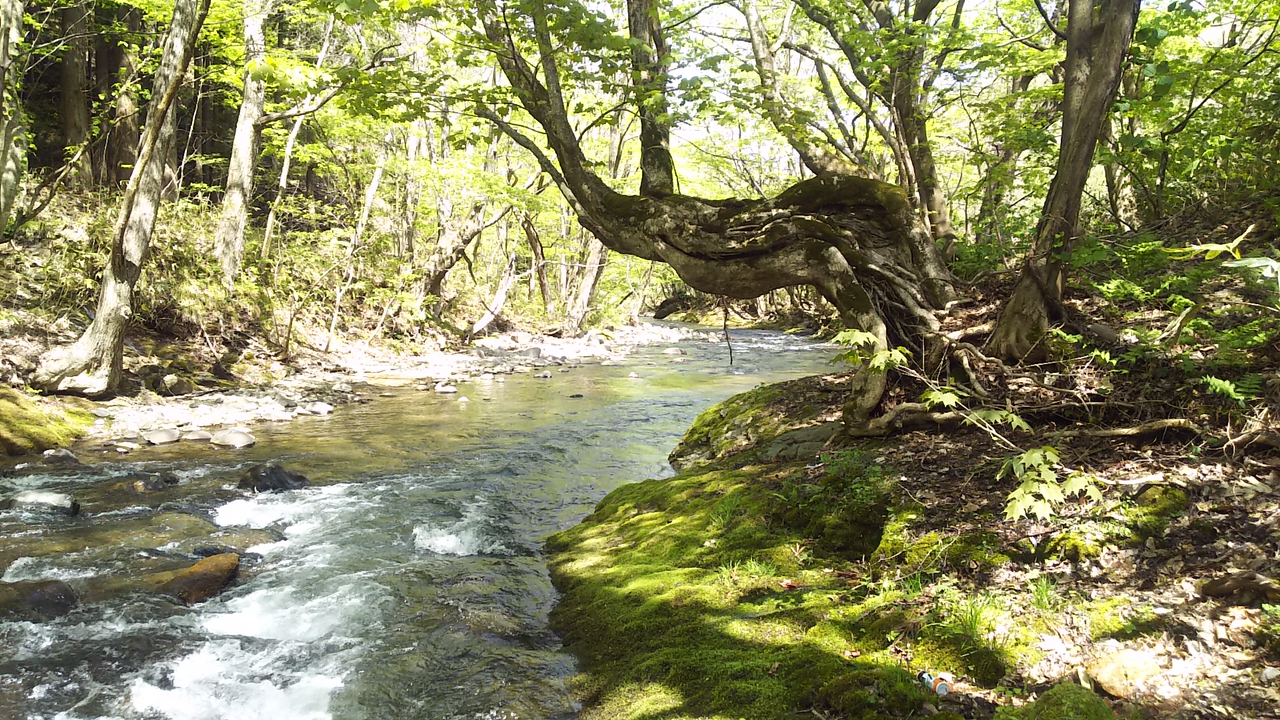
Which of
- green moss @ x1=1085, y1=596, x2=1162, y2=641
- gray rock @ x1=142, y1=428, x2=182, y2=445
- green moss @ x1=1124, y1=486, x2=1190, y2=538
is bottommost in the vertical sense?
gray rock @ x1=142, y1=428, x2=182, y2=445

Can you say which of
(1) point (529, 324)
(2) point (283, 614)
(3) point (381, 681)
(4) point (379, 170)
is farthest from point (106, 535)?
(1) point (529, 324)

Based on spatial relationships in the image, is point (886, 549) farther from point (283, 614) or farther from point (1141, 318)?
point (283, 614)

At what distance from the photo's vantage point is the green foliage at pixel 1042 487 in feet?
10.8

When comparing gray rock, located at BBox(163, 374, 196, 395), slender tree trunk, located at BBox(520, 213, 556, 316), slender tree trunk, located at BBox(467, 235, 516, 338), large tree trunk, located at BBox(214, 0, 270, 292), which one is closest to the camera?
gray rock, located at BBox(163, 374, 196, 395)

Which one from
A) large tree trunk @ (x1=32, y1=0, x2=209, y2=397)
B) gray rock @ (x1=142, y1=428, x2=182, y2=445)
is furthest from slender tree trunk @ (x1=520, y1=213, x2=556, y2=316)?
gray rock @ (x1=142, y1=428, x2=182, y2=445)

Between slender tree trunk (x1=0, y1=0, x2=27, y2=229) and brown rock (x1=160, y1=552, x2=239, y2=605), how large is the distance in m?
7.14

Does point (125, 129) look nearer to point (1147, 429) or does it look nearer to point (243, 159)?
point (243, 159)

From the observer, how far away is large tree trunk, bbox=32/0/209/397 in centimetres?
973

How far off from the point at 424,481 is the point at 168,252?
30.4 feet

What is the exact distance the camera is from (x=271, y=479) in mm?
7711

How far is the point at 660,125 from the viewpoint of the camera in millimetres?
6723

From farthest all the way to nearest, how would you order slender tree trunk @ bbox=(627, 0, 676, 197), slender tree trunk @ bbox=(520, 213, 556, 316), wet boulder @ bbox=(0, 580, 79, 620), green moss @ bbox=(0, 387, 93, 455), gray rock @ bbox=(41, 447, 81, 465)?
slender tree trunk @ bbox=(520, 213, 556, 316)
green moss @ bbox=(0, 387, 93, 455)
gray rock @ bbox=(41, 447, 81, 465)
slender tree trunk @ bbox=(627, 0, 676, 197)
wet boulder @ bbox=(0, 580, 79, 620)

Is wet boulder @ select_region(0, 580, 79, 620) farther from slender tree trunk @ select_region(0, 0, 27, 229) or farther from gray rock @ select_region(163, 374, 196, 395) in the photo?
gray rock @ select_region(163, 374, 196, 395)

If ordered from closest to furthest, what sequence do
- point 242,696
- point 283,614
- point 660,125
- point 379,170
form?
point 242,696
point 283,614
point 660,125
point 379,170
